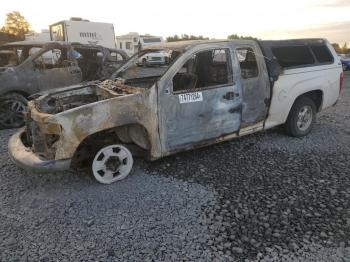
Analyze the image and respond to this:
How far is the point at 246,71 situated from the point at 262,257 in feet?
9.83

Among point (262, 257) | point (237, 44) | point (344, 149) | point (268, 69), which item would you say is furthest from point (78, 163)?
point (344, 149)

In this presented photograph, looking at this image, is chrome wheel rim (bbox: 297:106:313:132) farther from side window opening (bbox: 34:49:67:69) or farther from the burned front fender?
side window opening (bbox: 34:49:67:69)

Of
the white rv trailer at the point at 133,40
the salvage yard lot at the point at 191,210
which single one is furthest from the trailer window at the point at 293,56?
the white rv trailer at the point at 133,40

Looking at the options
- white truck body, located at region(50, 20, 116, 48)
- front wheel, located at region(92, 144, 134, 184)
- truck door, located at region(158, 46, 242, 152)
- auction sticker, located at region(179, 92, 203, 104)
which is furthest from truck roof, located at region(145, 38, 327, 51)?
white truck body, located at region(50, 20, 116, 48)

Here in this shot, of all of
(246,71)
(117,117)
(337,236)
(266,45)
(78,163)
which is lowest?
(337,236)

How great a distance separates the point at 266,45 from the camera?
218 inches

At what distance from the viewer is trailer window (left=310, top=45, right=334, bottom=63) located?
6.19 metres

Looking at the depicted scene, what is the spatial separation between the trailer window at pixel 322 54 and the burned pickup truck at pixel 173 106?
0.03 m

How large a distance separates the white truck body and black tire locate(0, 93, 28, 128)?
12920mm

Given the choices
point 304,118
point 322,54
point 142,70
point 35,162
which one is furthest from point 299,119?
point 35,162

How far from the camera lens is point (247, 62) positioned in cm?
525

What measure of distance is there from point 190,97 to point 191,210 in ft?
5.16

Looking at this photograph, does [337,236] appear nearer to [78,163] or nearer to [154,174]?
[154,174]

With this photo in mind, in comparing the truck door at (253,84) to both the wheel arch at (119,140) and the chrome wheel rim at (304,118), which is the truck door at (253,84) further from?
the wheel arch at (119,140)
